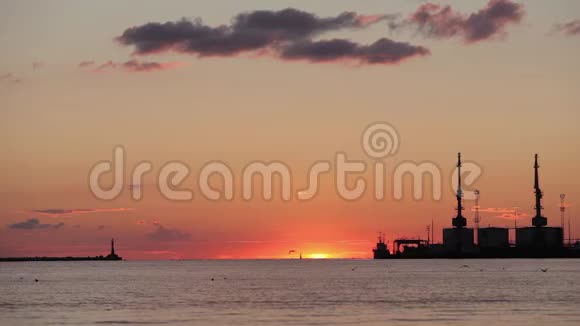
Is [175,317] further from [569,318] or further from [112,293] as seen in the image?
[112,293]

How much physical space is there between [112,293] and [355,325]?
2807 inches

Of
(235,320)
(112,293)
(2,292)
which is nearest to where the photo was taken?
(235,320)

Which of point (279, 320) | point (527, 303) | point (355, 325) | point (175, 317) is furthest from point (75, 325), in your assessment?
point (527, 303)

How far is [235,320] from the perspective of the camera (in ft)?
339

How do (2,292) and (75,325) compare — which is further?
(2,292)

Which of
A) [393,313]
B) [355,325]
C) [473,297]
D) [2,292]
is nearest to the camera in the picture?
[355,325]

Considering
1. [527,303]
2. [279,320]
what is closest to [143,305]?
[279,320]

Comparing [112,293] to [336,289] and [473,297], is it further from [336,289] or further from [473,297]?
[473,297]

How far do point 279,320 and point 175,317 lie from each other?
37.6 feet

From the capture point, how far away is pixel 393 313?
4331 inches

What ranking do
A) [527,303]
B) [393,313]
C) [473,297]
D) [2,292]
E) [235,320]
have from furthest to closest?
[2,292]
[473,297]
[527,303]
[393,313]
[235,320]

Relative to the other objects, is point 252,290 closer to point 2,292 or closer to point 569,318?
point 2,292

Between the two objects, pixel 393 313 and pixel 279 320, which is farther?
pixel 393 313

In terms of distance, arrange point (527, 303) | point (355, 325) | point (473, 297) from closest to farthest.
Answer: point (355, 325) < point (527, 303) < point (473, 297)
